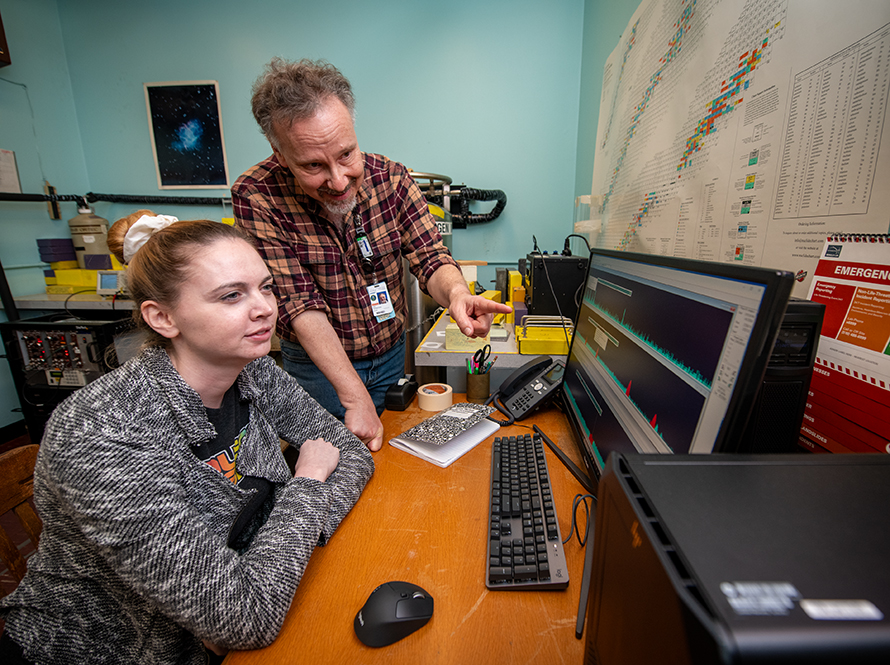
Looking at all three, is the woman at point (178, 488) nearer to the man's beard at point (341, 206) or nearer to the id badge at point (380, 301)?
the man's beard at point (341, 206)

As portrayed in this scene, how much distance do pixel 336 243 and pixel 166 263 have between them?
2.20 ft

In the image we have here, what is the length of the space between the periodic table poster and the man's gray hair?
3.39ft

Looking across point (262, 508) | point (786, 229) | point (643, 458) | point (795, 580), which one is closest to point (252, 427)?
point (262, 508)

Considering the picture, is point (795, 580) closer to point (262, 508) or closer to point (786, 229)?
point (786, 229)

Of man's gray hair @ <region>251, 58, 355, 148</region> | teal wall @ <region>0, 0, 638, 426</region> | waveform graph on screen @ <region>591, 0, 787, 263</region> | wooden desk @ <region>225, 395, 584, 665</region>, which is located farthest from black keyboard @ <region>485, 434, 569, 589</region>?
teal wall @ <region>0, 0, 638, 426</region>

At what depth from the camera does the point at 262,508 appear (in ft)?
3.15

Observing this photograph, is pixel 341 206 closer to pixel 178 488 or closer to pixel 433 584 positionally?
pixel 178 488

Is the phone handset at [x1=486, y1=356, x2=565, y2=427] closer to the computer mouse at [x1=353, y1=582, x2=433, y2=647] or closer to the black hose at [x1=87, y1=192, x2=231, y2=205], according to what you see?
the computer mouse at [x1=353, y1=582, x2=433, y2=647]

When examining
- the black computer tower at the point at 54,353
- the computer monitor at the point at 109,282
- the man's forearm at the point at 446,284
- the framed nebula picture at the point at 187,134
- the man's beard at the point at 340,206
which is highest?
the framed nebula picture at the point at 187,134

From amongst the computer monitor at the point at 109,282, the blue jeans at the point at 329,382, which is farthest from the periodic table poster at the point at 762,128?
the computer monitor at the point at 109,282

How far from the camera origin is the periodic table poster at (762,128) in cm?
64

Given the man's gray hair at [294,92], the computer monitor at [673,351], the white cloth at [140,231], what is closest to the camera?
the computer monitor at [673,351]

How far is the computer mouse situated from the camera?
22.1 inches

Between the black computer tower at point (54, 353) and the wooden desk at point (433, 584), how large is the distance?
2485 mm
